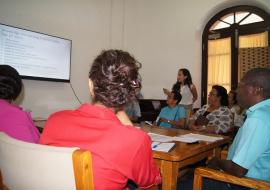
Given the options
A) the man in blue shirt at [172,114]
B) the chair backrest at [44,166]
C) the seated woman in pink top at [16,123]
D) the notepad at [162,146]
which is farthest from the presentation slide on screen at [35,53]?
the chair backrest at [44,166]

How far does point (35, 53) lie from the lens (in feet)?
13.3

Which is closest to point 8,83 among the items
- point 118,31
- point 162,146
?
point 162,146

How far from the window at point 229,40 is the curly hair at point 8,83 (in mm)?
4163

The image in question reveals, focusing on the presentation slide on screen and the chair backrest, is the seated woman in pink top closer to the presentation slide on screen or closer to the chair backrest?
the chair backrest

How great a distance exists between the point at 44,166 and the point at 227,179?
3.11 ft

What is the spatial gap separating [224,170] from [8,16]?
3794 millimetres

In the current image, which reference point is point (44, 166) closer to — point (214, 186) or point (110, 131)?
point (110, 131)

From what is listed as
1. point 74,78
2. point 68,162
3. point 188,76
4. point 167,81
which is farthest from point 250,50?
point 68,162

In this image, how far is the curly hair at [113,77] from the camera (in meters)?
0.98

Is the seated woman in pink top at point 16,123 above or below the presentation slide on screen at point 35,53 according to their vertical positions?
below

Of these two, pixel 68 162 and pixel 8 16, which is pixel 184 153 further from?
pixel 8 16

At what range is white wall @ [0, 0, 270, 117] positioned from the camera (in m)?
4.29

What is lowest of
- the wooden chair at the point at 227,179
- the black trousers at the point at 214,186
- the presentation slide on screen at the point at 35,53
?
the black trousers at the point at 214,186

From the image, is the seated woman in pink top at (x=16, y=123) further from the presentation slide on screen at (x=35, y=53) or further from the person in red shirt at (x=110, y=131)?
the presentation slide on screen at (x=35, y=53)
